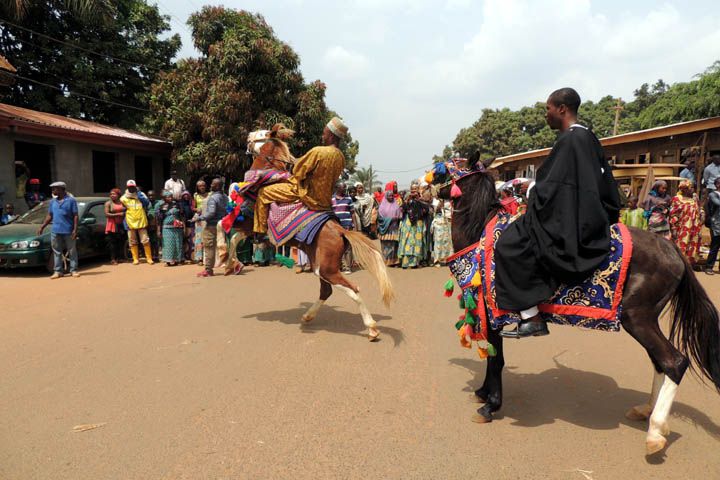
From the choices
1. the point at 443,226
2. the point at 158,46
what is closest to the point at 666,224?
the point at 443,226

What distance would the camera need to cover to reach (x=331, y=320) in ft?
19.7

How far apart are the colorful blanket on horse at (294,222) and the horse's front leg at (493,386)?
2.61m

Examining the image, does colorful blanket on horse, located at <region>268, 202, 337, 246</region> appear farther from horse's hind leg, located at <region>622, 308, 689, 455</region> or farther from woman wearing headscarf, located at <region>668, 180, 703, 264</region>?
woman wearing headscarf, located at <region>668, 180, 703, 264</region>

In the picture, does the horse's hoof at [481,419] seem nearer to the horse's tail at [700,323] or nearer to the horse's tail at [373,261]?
the horse's tail at [700,323]

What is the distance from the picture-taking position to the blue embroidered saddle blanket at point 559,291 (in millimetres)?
2953

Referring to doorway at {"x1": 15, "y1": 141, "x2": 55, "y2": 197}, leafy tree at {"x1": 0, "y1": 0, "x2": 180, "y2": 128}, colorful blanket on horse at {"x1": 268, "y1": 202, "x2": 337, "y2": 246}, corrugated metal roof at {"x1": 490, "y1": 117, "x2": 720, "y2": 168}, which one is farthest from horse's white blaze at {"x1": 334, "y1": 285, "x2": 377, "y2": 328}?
leafy tree at {"x1": 0, "y1": 0, "x2": 180, "y2": 128}

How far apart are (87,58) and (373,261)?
19.4 metres

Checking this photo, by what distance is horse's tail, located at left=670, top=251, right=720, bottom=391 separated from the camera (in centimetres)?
303

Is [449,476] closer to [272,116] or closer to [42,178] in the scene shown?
[272,116]

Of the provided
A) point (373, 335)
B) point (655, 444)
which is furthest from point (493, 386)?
point (373, 335)

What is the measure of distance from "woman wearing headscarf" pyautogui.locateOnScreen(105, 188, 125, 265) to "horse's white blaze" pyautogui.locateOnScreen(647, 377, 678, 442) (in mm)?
10651

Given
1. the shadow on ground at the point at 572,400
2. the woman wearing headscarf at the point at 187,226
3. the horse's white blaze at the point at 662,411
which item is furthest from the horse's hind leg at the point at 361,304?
the woman wearing headscarf at the point at 187,226

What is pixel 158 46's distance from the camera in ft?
68.0

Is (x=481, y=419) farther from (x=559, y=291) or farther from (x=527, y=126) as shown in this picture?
(x=527, y=126)
